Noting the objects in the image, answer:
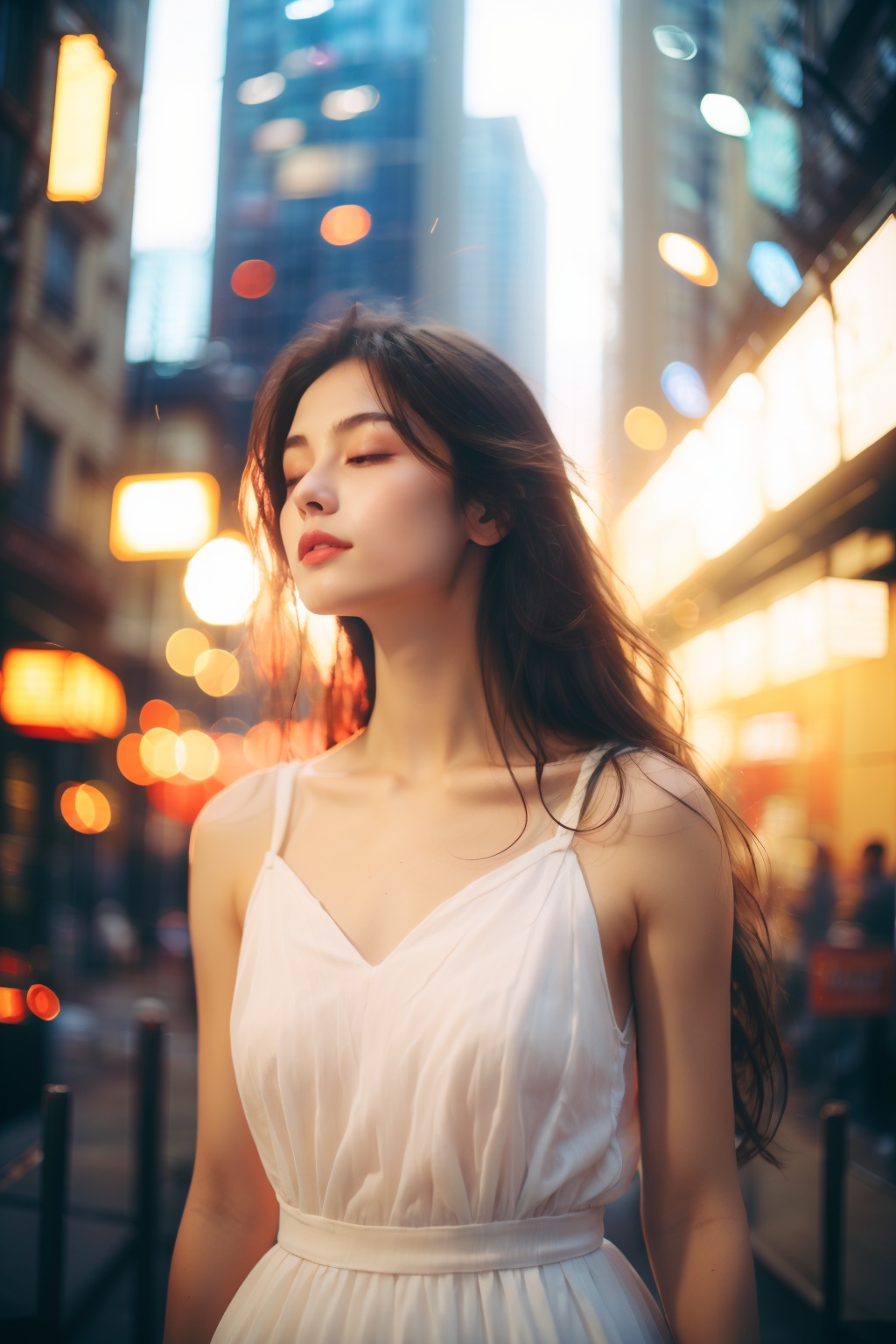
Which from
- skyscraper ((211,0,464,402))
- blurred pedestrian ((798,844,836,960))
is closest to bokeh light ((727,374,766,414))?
skyscraper ((211,0,464,402))

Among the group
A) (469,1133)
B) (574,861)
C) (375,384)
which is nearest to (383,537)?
(375,384)

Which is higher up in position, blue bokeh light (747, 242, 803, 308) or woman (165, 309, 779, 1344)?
blue bokeh light (747, 242, 803, 308)

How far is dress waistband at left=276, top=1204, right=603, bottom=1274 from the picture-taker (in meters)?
1.08

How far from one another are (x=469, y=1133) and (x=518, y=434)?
0.97 meters

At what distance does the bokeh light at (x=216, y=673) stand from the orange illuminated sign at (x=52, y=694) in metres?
0.62

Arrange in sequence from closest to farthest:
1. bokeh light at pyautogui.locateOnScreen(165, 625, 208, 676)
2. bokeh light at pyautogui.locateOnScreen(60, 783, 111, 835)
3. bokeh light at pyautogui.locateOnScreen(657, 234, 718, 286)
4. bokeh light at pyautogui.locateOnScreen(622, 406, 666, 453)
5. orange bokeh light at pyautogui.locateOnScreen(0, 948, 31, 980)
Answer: bokeh light at pyautogui.locateOnScreen(657, 234, 718, 286) < bokeh light at pyautogui.locateOnScreen(622, 406, 666, 453) < orange bokeh light at pyautogui.locateOnScreen(0, 948, 31, 980) < bokeh light at pyautogui.locateOnScreen(165, 625, 208, 676) < bokeh light at pyautogui.locateOnScreen(60, 783, 111, 835)

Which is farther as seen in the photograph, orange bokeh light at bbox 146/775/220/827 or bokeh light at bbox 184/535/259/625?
orange bokeh light at bbox 146/775/220/827

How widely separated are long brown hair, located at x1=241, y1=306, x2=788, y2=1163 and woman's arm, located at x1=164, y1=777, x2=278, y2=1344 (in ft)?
1.48

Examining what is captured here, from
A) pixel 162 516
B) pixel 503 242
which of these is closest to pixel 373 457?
pixel 503 242

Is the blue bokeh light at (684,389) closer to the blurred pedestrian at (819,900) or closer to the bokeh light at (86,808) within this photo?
the blurred pedestrian at (819,900)

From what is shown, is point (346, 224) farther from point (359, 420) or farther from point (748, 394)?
point (748, 394)

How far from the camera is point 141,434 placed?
3.00 m

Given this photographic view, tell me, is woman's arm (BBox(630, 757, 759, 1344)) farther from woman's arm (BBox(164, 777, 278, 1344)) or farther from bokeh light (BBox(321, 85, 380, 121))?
bokeh light (BBox(321, 85, 380, 121))

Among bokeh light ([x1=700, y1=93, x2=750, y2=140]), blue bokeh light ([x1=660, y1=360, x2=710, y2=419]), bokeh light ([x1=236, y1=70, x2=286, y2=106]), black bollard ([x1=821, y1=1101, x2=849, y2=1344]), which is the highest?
bokeh light ([x1=700, y1=93, x2=750, y2=140])
